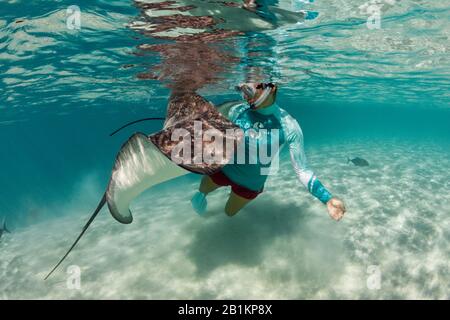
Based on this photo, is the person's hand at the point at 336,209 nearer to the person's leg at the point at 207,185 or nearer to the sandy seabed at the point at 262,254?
the sandy seabed at the point at 262,254

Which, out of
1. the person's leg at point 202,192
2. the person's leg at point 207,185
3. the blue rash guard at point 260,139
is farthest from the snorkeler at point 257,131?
the person's leg at point 202,192

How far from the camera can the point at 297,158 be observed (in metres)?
5.66

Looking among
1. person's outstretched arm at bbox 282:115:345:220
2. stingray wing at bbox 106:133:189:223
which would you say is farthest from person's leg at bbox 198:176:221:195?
stingray wing at bbox 106:133:189:223

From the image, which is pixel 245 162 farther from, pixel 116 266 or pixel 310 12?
pixel 310 12

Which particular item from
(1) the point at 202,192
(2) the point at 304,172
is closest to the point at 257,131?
(2) the point at 304,172

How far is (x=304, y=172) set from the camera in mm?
5379

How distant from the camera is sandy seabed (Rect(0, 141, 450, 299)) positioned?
6066 mm

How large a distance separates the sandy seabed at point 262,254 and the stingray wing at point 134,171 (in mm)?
3067

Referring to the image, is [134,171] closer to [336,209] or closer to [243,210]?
[336,209]

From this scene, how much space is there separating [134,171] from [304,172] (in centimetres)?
313

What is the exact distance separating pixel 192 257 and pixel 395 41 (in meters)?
12.4

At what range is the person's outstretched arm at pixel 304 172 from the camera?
4.57m

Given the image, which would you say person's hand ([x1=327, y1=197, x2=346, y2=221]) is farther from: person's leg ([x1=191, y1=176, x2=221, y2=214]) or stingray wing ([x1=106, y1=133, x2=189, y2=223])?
person's leg ([x1=191, y1=176, x2=221, y2=214])

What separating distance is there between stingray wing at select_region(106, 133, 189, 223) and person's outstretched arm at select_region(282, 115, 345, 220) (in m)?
2.52
